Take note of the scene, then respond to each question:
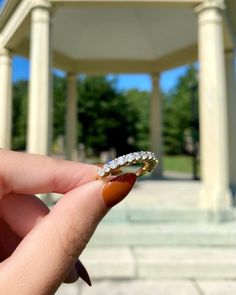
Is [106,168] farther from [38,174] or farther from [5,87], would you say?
[5,87]

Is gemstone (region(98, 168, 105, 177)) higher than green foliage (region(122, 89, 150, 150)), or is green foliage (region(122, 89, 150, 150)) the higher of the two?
green foliage (region(122, 89, 150, 150))

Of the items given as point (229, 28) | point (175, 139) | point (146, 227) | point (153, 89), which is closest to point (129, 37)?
point (153, 89)

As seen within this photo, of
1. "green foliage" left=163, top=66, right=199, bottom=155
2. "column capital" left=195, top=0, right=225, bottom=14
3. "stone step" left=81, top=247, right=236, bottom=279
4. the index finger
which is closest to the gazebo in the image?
"column capital" left=195, top=0, right=225, bottom=14

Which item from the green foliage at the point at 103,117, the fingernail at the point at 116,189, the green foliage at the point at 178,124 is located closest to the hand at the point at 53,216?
the fingernail at the point at 116,189

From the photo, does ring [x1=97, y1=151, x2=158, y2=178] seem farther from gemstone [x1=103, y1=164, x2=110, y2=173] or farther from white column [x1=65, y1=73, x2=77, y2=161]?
white column [x1=65, y1=73, x2=77, y2=161]

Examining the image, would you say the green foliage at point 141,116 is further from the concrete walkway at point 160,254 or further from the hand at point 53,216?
the hand at point 53,216

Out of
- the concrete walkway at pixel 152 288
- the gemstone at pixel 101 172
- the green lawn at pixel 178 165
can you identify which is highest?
the gemstone at pixel 101 172

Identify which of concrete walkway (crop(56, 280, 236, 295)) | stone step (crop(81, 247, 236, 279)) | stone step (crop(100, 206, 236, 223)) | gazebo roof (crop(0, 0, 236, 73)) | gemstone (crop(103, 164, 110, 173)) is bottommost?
concrete walkway (crop(56, 280, 236, 295))
